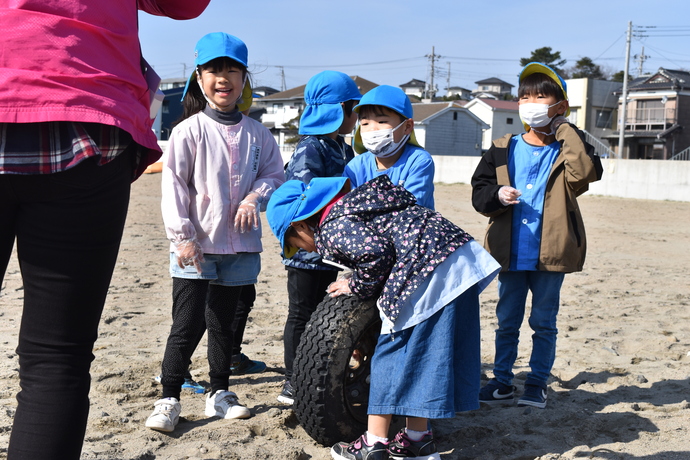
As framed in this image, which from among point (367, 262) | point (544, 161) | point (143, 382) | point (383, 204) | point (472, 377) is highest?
point (544, 161)

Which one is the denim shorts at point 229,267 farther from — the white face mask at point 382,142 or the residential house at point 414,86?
the residential house at point 414,86

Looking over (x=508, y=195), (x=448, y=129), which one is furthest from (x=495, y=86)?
(x=508, y=195)

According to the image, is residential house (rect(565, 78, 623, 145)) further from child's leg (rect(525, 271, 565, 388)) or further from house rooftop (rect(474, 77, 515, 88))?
child's leg (rect(525, 271, 565, 388))

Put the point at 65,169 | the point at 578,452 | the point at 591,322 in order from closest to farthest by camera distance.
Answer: the point at 65,169 < the point at 578,452 < the point at 591,322

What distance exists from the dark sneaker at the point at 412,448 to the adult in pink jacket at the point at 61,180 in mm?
1518

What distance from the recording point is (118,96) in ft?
5.74

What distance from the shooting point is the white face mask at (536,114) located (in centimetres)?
385

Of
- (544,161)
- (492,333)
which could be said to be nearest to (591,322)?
(492,333)

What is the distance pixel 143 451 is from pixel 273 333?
86.7 inches

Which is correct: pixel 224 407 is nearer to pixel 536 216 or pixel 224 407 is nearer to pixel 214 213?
pixel 214 213

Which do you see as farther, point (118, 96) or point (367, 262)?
point (367, 262)

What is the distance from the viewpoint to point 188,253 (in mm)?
3088

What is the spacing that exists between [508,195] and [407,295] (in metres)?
1.19

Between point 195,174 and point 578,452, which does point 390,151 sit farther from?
point 578,452
